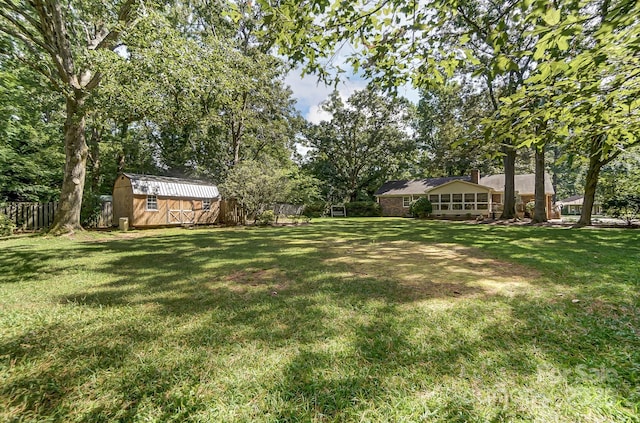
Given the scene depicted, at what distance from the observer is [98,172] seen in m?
21.6

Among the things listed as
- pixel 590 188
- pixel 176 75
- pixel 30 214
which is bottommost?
pixel 30 214

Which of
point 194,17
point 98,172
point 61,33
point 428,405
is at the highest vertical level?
point 194,17

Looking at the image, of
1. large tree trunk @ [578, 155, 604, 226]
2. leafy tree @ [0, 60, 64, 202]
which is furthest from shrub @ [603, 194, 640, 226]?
leafy tree @ [0, 60, 64, 202]

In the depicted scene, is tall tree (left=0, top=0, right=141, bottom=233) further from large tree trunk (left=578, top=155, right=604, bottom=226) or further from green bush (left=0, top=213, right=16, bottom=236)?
large tree trunk (left=578, top=155, right=604, bottom=226)

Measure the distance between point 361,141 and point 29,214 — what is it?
2917 centimetres

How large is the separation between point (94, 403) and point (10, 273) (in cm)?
554

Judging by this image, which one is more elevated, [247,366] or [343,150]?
[343,150]

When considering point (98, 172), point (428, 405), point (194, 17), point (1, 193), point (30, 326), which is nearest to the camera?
point (428, 405)

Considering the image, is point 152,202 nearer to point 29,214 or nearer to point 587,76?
point 29,214

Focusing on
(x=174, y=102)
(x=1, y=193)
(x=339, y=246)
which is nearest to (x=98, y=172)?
(x=1, y=193)

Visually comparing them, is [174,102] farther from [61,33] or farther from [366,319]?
[366,319]

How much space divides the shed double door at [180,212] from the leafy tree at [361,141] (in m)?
18.7

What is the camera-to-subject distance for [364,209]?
103 ft

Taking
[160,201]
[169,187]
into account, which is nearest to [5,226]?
[160,201]
